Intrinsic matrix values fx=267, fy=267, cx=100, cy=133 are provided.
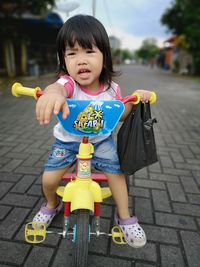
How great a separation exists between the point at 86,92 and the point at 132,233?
1.06 meters

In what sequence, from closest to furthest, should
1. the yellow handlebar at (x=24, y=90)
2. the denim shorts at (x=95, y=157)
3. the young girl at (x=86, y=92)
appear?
the yellow handlebar at (x=24, y=90), the young girl at (x=86, y=92), the denim shorts at (x=95, y=157)

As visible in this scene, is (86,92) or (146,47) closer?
(86,92)

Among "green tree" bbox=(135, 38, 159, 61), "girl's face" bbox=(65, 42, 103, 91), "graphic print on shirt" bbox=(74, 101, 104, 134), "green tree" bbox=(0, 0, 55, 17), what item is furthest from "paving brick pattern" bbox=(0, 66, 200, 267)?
"green tree" bbox=(135, 38, 159, 61)

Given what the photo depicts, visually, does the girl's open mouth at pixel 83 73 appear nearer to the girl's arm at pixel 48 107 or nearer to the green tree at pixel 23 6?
the girl's arm at pixel 48 107

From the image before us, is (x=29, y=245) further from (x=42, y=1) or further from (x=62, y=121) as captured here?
(x=42, y=1)

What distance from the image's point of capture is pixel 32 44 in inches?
596

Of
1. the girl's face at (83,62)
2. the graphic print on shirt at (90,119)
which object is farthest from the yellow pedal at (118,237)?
the girl's face at (83,62)

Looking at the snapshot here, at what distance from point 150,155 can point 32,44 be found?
14850 mm

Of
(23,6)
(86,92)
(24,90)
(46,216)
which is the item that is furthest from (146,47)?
(24,90)

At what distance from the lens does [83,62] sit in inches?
62.9

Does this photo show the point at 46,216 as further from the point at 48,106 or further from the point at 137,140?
the point at 48,106

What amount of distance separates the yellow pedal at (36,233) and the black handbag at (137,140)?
74 centimetres

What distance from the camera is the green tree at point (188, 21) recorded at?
55.2ft

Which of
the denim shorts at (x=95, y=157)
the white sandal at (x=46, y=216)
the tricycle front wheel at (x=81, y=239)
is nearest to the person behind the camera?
the tricycle front wheel at (x=81, y=239)
